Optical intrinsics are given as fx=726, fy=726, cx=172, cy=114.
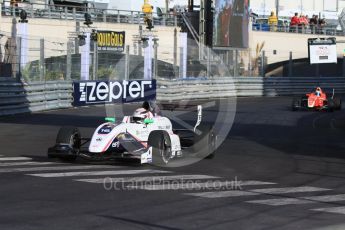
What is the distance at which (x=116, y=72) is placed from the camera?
3125 centimetres

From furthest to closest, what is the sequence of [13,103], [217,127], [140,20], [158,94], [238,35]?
[238,35], [140,20], [158,94], [13,103], [217,127]

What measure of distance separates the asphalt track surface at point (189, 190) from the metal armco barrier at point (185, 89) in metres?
6.48

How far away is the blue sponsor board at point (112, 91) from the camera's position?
2810 centimetres

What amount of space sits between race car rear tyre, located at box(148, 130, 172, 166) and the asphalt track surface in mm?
357

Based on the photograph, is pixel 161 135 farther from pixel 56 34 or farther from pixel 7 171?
pixel 56 34

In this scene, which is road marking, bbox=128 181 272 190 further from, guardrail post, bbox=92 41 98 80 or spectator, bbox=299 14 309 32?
spectator, bbox=299 14 309 32

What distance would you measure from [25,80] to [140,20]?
15906 millimetres

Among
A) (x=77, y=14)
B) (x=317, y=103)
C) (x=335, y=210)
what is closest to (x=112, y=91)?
(x=77, y=14)

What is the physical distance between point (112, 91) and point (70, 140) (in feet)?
58.2

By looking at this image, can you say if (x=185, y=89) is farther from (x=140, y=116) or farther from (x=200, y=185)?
(x=200, y=185)

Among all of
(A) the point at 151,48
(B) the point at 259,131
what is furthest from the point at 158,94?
(B) the point at 259,131

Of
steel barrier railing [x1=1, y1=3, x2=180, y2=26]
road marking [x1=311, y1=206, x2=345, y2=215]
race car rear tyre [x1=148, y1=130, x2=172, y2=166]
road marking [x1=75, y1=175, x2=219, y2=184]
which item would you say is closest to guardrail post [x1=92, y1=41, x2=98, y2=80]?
steel barrier railing [x1=1, y1=3, x2=180, y2=26]

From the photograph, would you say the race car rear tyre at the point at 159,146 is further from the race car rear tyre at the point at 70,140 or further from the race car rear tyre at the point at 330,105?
the race car rear tyre at the point at 330,105

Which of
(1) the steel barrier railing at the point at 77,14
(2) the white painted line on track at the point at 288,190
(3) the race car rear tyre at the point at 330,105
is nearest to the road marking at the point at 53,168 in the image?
(2) the white painted line on track at the point at 288,190
